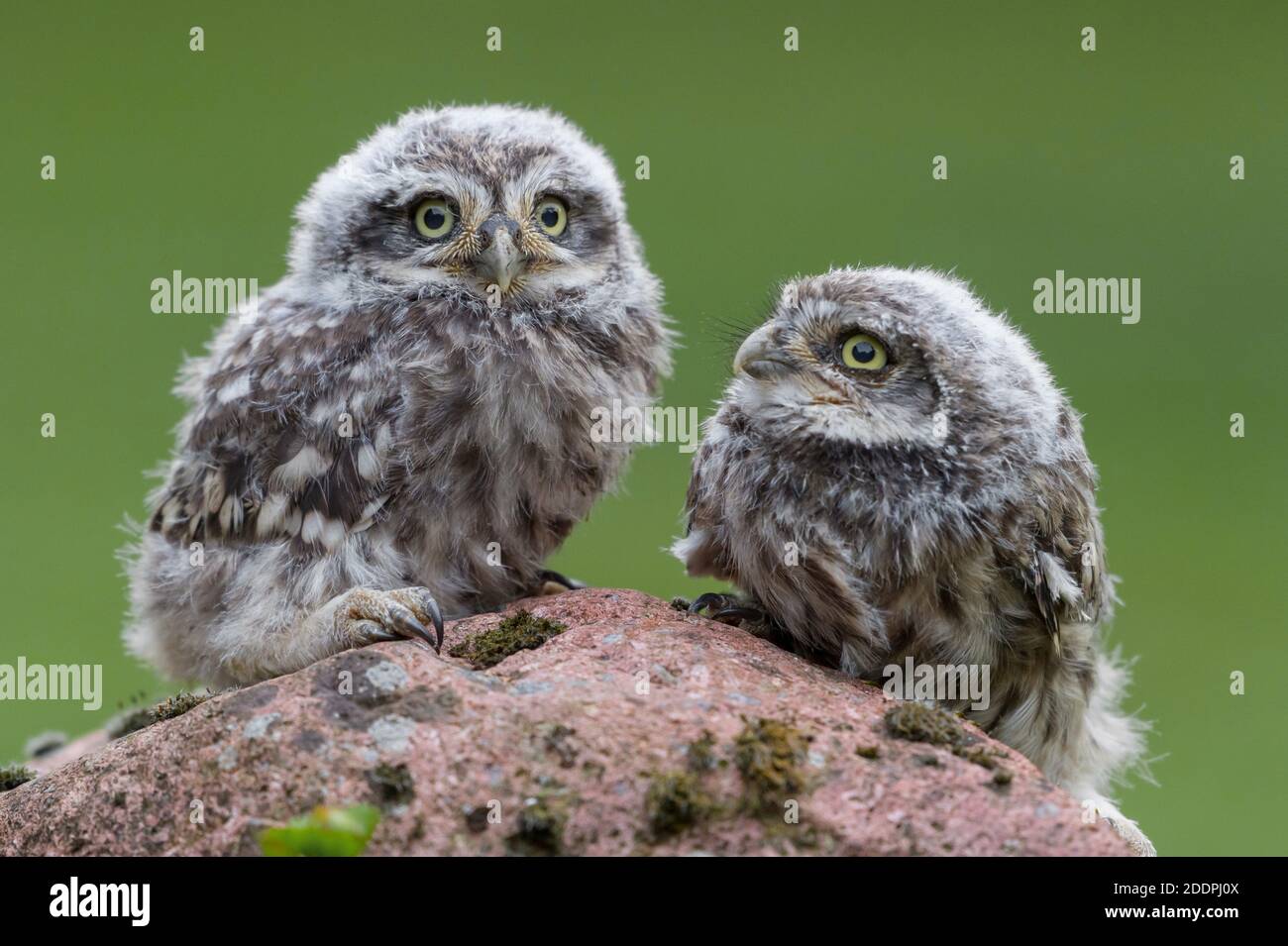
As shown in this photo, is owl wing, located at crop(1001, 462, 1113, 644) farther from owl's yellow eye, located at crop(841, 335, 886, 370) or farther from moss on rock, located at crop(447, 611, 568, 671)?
moss on rock, located at crop(447, 611, 568, 671)

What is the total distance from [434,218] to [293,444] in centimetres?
86

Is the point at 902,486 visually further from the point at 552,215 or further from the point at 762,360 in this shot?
the point at 552,215

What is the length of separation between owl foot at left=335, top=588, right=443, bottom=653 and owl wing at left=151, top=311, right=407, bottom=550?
0.34 m

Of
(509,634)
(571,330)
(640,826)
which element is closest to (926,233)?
(571,330)

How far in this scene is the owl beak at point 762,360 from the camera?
4.02 m

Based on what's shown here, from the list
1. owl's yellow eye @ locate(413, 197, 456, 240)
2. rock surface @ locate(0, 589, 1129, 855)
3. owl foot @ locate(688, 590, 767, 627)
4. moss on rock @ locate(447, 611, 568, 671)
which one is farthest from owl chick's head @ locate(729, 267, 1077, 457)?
owl's yellow eye @ locate(413, 197, 456, 240)

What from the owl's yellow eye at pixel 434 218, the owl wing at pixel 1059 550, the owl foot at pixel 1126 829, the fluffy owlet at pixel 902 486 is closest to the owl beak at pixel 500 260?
the owl's yellow eye at pixel 434 218

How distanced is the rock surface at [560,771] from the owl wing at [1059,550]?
Answer: 1.76 feet

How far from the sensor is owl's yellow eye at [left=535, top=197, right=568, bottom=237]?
4777mm

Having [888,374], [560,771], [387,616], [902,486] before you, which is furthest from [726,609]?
[560,771]

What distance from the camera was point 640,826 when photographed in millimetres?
3201

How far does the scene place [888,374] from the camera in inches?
156

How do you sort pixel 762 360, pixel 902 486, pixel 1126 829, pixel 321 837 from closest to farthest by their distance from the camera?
pixel 321 837, pixel 902 486, pixel 762 360, pixel 1126 829
